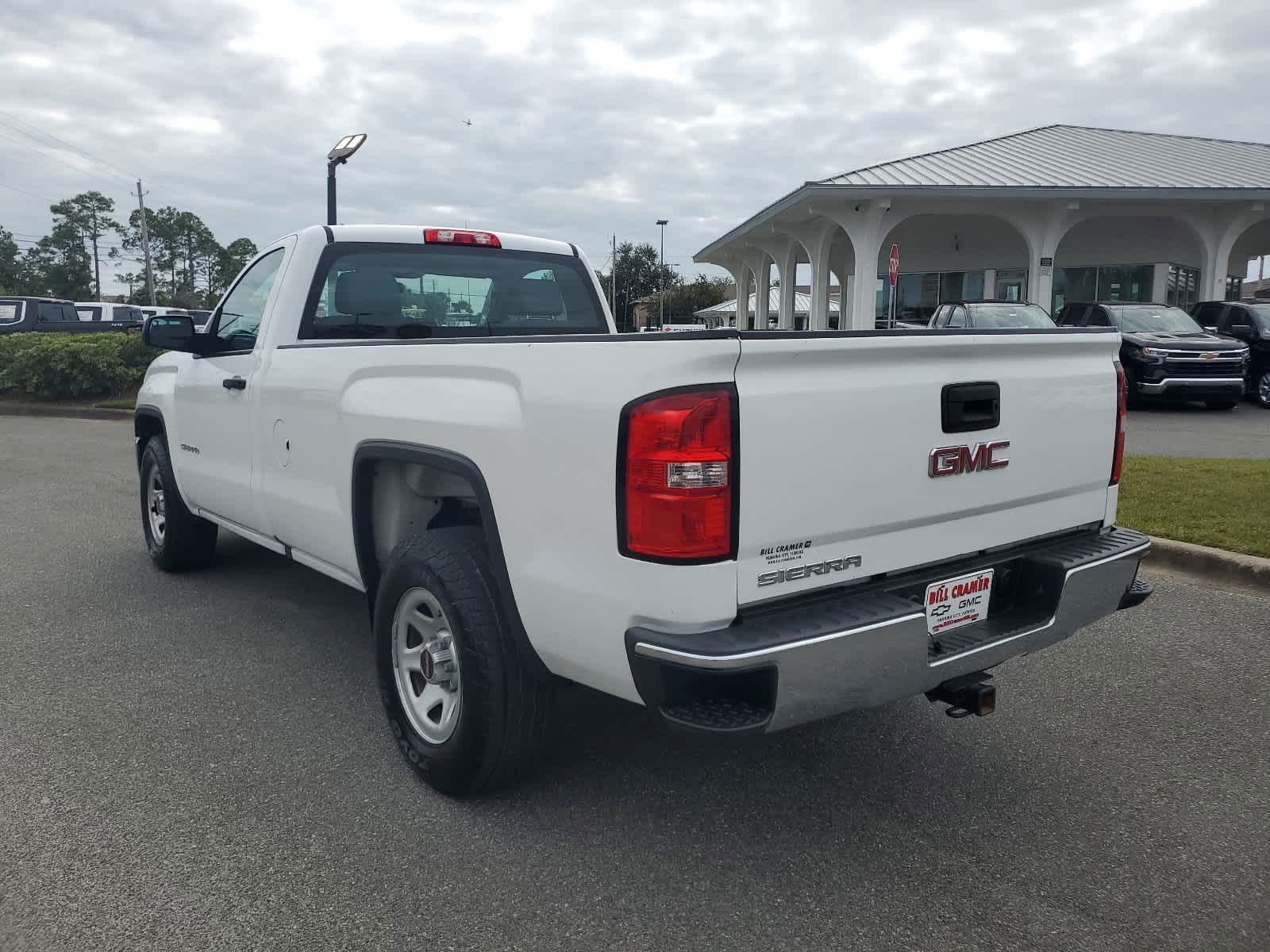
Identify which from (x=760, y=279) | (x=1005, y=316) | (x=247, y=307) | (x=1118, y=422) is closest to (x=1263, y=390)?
(x=1005, y=316)

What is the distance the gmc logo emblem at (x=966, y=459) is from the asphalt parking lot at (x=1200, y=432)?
8687 millimetres

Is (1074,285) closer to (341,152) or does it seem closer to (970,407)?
(341,152)

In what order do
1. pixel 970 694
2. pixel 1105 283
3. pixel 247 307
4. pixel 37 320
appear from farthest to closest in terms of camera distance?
pixel 37 320 → pixel 1105 283 → pixel 247 307 → pixel 970 694

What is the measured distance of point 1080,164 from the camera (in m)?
23.5

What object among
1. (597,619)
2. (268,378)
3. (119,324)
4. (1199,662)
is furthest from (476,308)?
(119,324)

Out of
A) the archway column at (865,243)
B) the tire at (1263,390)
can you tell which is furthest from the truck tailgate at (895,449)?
the archway column at (865,243)

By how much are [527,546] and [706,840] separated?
1042mm

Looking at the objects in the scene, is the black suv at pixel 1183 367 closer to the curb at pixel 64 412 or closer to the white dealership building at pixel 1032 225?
the white dealership building at pixel 1032 225

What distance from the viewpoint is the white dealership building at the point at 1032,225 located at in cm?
2119

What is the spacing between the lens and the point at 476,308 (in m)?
4.92

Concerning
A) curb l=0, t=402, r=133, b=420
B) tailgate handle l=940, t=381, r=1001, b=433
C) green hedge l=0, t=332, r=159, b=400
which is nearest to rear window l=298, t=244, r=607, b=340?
tailgate handle l=940, t=381, r=1001, b=433

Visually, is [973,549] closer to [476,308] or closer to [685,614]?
[685,614]

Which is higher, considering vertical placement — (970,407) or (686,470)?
(970,407)

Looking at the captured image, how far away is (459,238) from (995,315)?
12800 millimetres
